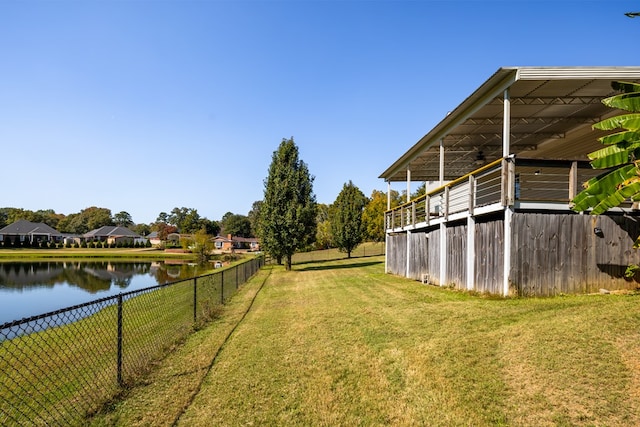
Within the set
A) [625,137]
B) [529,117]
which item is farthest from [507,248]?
[529,117]

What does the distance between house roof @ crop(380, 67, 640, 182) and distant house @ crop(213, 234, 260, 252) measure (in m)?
71.3

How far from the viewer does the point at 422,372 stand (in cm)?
498

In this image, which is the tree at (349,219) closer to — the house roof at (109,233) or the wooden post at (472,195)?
the wooden post at (472,195)

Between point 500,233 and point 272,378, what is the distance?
6246mm

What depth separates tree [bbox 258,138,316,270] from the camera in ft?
78.5

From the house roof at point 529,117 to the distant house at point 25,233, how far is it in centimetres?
9455

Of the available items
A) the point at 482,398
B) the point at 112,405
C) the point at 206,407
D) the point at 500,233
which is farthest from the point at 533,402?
the point at 500,233

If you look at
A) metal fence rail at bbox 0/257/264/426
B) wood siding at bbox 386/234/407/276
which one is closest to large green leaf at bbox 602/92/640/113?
metal fence rail at bbox 0/257/264/426

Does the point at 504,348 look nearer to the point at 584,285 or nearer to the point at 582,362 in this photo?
the point at 582,362

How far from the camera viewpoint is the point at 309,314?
362 inches

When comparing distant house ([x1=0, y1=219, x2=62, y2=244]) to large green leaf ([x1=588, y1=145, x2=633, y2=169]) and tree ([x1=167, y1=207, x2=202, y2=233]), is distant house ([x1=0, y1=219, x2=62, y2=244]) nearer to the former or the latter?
tree ([x1=167, y1=207, x2=202, y2=233])

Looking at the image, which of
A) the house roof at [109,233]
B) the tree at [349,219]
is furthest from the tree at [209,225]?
the tree at [349,219]

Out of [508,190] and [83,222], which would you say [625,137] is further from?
[83,222]

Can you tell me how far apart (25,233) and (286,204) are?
8737cm
